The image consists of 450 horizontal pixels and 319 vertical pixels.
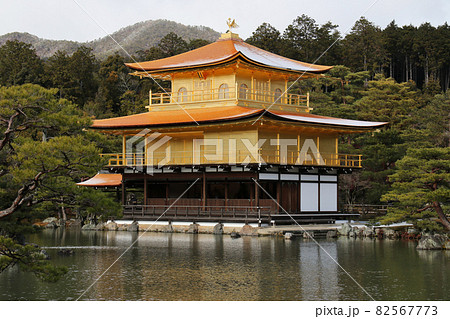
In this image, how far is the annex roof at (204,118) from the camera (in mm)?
32422

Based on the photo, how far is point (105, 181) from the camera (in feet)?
127

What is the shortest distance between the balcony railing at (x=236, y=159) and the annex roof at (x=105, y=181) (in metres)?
1.03

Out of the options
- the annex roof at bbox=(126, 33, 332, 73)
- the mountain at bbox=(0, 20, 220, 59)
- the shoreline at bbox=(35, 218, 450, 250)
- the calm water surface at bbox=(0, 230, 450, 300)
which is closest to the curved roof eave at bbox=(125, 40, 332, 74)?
the annex roof at bbox=(126, 33, 332, 73)

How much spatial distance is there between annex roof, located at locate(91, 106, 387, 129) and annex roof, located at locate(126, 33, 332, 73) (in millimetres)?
2602

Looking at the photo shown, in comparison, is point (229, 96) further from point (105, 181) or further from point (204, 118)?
point (105, 181)

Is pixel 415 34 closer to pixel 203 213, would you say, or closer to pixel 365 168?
pixel 365 168

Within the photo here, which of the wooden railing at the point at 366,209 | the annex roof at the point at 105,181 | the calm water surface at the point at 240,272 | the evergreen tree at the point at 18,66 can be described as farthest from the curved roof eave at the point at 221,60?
the evergreen tree at the point at 18,66

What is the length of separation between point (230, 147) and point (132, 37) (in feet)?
372

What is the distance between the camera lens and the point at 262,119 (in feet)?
102

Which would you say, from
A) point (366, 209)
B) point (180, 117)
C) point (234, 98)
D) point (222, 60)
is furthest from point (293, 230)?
point (366, 209)

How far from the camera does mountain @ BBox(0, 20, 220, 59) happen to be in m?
134

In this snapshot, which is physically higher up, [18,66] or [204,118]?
[18,66]

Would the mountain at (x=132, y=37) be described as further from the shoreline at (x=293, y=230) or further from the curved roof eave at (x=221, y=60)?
the shoreline at (x=293, y=230)

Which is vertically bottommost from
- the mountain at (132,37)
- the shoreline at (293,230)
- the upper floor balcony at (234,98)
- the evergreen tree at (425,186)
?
the shoreline at (293,230)
